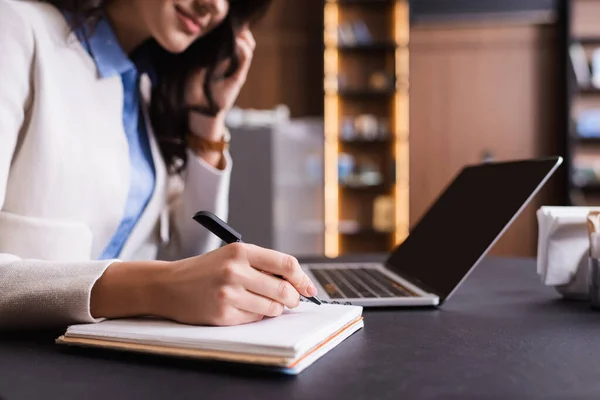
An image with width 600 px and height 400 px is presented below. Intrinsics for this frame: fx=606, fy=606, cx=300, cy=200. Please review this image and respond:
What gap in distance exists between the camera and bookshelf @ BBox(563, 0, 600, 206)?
4.22 m

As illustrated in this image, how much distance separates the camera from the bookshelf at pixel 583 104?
422 cm

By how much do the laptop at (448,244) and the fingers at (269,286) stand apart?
0.53 feet

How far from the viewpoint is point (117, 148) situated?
1.12m

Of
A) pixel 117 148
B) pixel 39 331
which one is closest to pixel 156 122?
pixel 117 148

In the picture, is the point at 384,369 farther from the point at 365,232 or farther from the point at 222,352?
the point at 365,232

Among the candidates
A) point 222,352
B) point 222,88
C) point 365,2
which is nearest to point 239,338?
point 222,352

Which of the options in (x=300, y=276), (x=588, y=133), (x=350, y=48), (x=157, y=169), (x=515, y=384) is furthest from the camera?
(x=350, y=48)

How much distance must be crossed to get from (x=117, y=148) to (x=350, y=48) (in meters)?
3.73

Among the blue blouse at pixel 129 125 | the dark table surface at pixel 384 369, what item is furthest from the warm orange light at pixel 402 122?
the dark table surface at pixel 384 369

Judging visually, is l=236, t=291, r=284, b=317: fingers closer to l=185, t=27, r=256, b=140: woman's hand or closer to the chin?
the chin

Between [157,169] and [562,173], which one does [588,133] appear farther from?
[157,169]

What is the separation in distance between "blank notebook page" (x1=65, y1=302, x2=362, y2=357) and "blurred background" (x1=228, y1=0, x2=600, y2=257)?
12.5 feet

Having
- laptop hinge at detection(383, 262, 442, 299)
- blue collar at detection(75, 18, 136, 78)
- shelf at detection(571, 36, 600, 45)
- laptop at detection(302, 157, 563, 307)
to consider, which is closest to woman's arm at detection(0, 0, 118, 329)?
laptop at detection(302, 157, 563, 307)

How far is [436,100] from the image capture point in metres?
4.61
